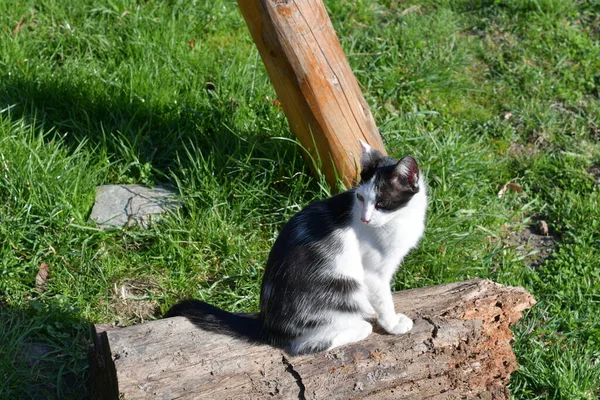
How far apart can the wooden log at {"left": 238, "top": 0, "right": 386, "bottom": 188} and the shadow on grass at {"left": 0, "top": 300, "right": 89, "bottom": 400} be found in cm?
157

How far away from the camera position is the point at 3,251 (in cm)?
378

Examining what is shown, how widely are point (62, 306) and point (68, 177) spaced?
0.79 meters

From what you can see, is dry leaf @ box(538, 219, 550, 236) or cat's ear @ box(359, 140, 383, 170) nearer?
cat's ear @ box(359, 140, 383, 170)

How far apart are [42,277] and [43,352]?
1.40 feet

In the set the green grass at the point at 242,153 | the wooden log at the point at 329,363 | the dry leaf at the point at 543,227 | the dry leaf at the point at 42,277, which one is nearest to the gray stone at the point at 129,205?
the green grass at the point at 242,153

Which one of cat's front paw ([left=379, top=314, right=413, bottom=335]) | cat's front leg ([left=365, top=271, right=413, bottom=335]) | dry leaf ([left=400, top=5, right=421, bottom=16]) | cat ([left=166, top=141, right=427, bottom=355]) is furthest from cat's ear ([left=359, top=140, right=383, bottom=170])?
dry leaf ([left=400, top=5, right=421, bottom=16])

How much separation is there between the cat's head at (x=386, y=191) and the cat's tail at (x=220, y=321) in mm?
660

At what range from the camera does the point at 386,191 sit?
9.55ft

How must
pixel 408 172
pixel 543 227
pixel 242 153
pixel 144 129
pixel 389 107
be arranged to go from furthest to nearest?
pixel 389 107 → pixel 144 129 → pixel 543 227 → pixel 242 153 → pixel 408 172

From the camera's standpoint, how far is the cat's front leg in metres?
3.04

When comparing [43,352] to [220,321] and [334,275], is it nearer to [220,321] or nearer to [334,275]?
[220,321]

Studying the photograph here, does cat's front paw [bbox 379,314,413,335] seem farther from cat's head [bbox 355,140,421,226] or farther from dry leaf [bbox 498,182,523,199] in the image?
dry leaf [bbox 498,182,523,199]

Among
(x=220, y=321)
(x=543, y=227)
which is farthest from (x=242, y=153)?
(x=543, y=227)

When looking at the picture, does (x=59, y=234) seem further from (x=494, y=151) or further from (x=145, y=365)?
(x=494, y=151)
